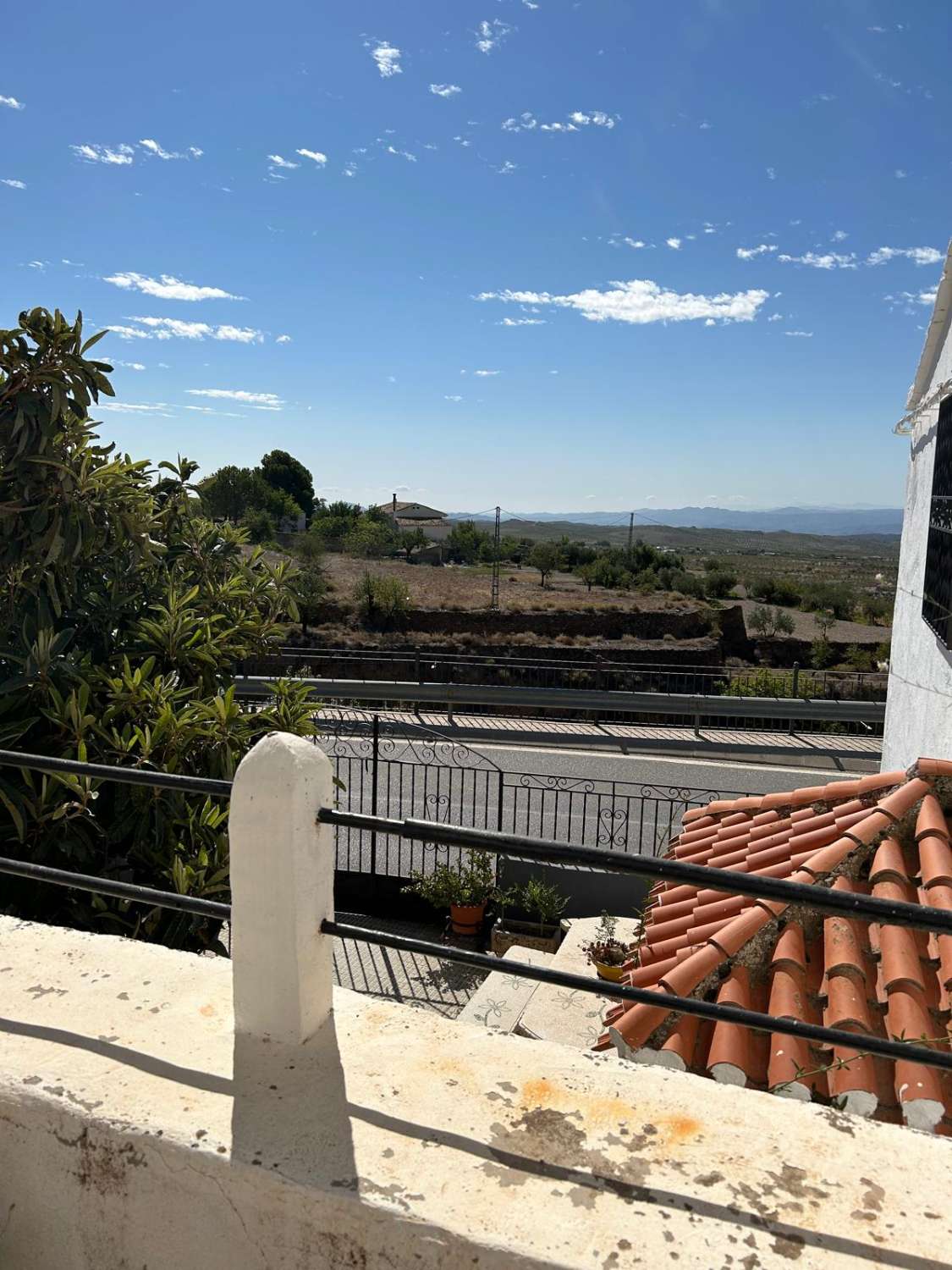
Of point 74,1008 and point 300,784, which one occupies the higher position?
point 300,784

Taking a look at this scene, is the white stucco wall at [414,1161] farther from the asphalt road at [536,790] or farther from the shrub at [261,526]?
the shrub at [261,526]

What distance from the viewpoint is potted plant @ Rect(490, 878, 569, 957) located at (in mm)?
9805

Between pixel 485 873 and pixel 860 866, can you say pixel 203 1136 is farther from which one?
pixel 485 873

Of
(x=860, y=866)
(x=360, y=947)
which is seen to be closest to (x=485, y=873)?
(x=360, y=947)

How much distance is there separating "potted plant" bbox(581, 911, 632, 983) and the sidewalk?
9.34 meters

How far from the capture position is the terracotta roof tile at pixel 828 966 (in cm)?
319

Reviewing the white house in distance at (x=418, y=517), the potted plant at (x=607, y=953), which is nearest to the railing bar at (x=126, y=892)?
the potted plant at (x=607, y=953)

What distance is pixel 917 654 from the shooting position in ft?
26.1

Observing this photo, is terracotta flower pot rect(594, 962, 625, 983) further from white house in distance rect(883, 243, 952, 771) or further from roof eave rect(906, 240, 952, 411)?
roof eave rect(906, 240, 952, 411)

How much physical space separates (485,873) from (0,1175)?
8941mm

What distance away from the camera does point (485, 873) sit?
1036 cm

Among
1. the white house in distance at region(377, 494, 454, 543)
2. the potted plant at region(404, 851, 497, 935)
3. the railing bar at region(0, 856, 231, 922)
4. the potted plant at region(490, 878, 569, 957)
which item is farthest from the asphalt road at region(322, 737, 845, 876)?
the white house in distance at region(377, 494, 454, 543)

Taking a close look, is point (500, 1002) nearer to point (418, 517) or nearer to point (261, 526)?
point (261, 526)

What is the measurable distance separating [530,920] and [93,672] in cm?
708
